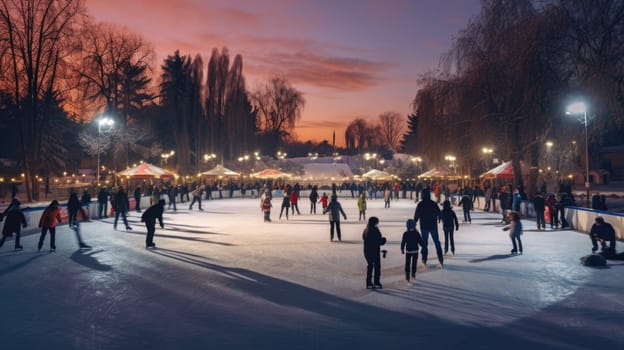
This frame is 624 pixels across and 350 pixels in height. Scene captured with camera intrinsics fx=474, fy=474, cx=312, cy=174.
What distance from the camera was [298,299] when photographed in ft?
21.8

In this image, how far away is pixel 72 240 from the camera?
527 inches

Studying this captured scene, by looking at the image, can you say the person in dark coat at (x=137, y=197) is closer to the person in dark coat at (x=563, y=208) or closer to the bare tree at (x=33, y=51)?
the bare tree at (x=33, y=51)

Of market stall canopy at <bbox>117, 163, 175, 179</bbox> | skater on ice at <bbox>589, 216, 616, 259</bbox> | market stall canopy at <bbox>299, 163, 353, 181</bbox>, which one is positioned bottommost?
skater on ice at <bbox>589, 216, 616, 259</bbox>

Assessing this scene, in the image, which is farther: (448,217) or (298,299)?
(448,217)

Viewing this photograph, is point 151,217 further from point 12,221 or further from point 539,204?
point 539,204

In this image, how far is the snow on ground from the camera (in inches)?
197

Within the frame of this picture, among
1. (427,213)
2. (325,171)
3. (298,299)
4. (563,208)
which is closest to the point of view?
(298,299)

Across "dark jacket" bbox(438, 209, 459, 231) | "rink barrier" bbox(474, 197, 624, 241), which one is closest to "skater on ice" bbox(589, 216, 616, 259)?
"dark jacket" bbox(438, 209, 459, 231)

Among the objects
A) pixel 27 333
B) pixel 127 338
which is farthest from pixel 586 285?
pixel 27 333

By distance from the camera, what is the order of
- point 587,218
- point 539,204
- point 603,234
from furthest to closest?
point 539,204
point 587,218
point 603,234

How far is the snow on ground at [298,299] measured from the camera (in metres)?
5.00

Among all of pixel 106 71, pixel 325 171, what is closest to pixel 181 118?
pixel 106 71

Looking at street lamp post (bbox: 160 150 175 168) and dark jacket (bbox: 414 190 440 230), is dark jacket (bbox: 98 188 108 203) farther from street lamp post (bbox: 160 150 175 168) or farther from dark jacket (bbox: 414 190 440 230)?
street lamp post (bbox: 160 150 175 168)

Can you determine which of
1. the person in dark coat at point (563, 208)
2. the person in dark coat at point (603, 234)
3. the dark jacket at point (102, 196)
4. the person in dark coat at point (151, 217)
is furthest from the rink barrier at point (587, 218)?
the dark jacket at point (102, 196)
